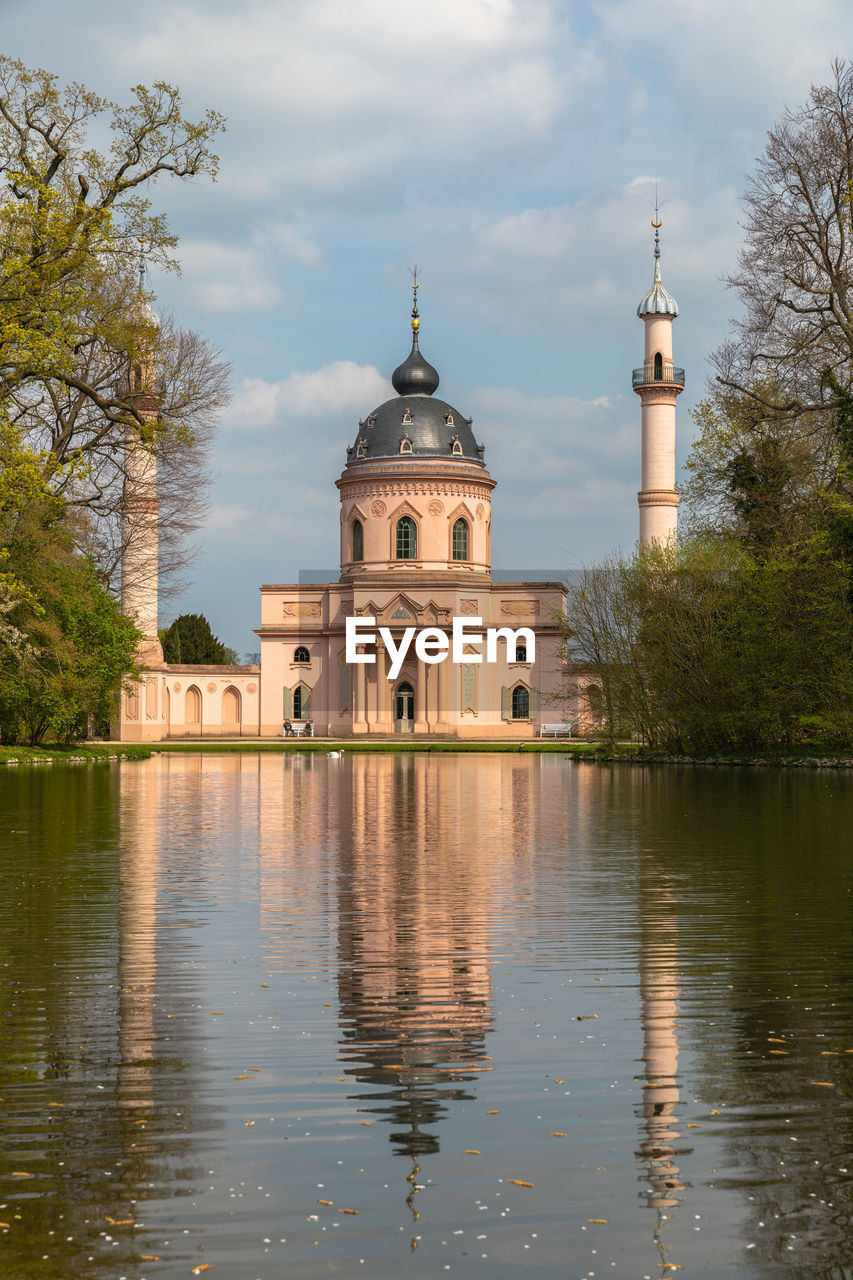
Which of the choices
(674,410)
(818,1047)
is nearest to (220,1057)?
(818,1047)

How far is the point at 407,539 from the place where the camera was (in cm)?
7475

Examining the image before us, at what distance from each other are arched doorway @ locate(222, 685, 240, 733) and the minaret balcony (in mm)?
26803

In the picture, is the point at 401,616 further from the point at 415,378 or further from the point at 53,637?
the point at 53,637

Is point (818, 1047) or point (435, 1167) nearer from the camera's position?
point (435, 1167)

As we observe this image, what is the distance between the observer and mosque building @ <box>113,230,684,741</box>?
71.6 meters

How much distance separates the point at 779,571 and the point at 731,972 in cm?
2861

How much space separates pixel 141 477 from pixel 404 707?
3251cm

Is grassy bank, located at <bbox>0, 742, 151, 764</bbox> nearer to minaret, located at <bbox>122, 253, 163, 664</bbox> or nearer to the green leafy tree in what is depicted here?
minaret, located at <bbox>122, 253, 163, 664</bbox>

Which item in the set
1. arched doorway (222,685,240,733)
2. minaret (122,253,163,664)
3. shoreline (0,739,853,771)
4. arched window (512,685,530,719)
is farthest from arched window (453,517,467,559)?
minaret (122,253,163,664)

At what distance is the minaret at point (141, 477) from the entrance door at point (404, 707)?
47.8ft

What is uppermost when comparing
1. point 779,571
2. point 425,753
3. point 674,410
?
point 674,410

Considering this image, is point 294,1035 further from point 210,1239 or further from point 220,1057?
→ point 210,1239

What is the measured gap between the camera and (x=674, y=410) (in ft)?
220

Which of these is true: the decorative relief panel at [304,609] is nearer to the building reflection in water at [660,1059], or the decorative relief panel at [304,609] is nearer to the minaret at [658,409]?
the minaret at [658,409]
